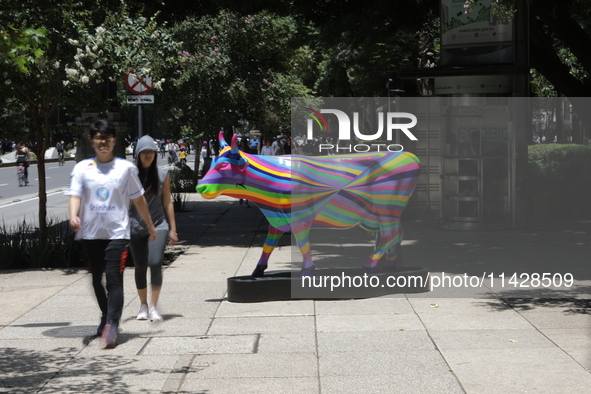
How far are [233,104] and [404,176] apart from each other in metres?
17.7

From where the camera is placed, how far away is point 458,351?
6656mm

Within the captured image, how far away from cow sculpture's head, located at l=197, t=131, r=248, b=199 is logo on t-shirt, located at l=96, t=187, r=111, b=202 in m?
1.93

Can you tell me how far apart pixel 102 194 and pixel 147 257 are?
117cm

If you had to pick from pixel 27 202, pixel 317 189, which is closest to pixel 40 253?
pixel 317 189

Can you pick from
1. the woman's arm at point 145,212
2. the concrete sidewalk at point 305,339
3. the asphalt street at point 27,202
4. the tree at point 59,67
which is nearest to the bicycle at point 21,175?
the asphalt street at point 27,202

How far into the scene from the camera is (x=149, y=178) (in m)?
8.07

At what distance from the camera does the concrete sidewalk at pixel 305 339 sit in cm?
587

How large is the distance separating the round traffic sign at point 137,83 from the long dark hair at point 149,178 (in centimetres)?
579

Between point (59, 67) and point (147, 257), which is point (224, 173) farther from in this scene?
point (59, 67)

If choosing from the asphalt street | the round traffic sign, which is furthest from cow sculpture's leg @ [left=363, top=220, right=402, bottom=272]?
the asphalt street

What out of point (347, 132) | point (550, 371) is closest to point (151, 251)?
point (550, 371)

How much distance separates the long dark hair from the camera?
8.07 meters

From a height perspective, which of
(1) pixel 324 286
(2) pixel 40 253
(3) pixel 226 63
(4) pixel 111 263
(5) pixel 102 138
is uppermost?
(3) pixel 226 63

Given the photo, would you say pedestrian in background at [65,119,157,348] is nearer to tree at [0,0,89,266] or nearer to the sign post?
tree at [0,0,89,266]
